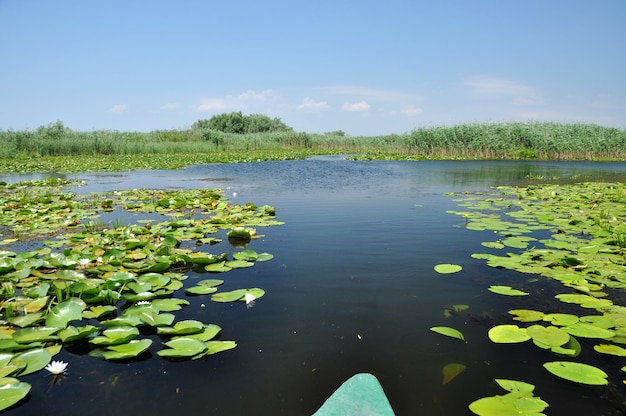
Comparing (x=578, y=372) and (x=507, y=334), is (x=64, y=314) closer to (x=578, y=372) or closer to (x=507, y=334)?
(x=507, y=334)

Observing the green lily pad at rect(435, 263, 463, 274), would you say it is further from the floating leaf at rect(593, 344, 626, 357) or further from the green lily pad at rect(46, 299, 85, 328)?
the green lily pad at rect(46, 299, 85, 328)

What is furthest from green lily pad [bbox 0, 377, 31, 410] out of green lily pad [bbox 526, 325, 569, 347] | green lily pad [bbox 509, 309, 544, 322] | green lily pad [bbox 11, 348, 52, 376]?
green lily pad [bbox 509, 309, 544, 322]

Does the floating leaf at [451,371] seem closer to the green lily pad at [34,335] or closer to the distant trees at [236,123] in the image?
the green lily pad at [34,335]

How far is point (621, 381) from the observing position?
1823 mm

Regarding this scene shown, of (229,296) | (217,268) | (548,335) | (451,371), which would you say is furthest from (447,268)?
(217,268)

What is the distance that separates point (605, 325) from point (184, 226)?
14.3 feet

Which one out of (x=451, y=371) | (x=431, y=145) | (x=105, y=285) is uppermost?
(x=431, y=145)

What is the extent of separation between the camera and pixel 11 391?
164 centimetres

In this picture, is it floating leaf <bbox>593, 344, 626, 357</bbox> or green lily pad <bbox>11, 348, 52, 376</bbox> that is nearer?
green lily pad <bbox>11, 348, 52, 376</bbox>

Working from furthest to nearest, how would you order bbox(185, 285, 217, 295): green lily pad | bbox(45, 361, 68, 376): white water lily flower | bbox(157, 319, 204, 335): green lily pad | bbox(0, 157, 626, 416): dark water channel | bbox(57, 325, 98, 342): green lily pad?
bbox(185, 285, 217, 295): green lily pad
bbox(157, 319, 204, 335): green lily pad
bbox(57, 325, 98, 342): green lily pad
bbox(45, 361, 68, 376): white water lily flower
bbox(0, 157, 626, 416): dark water channel

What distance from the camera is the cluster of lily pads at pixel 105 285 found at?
6.72 ft

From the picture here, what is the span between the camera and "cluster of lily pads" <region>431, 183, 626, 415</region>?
2105 mm

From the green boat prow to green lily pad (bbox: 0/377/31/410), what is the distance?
4.22ft

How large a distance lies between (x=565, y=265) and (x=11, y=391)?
3.92 metres
